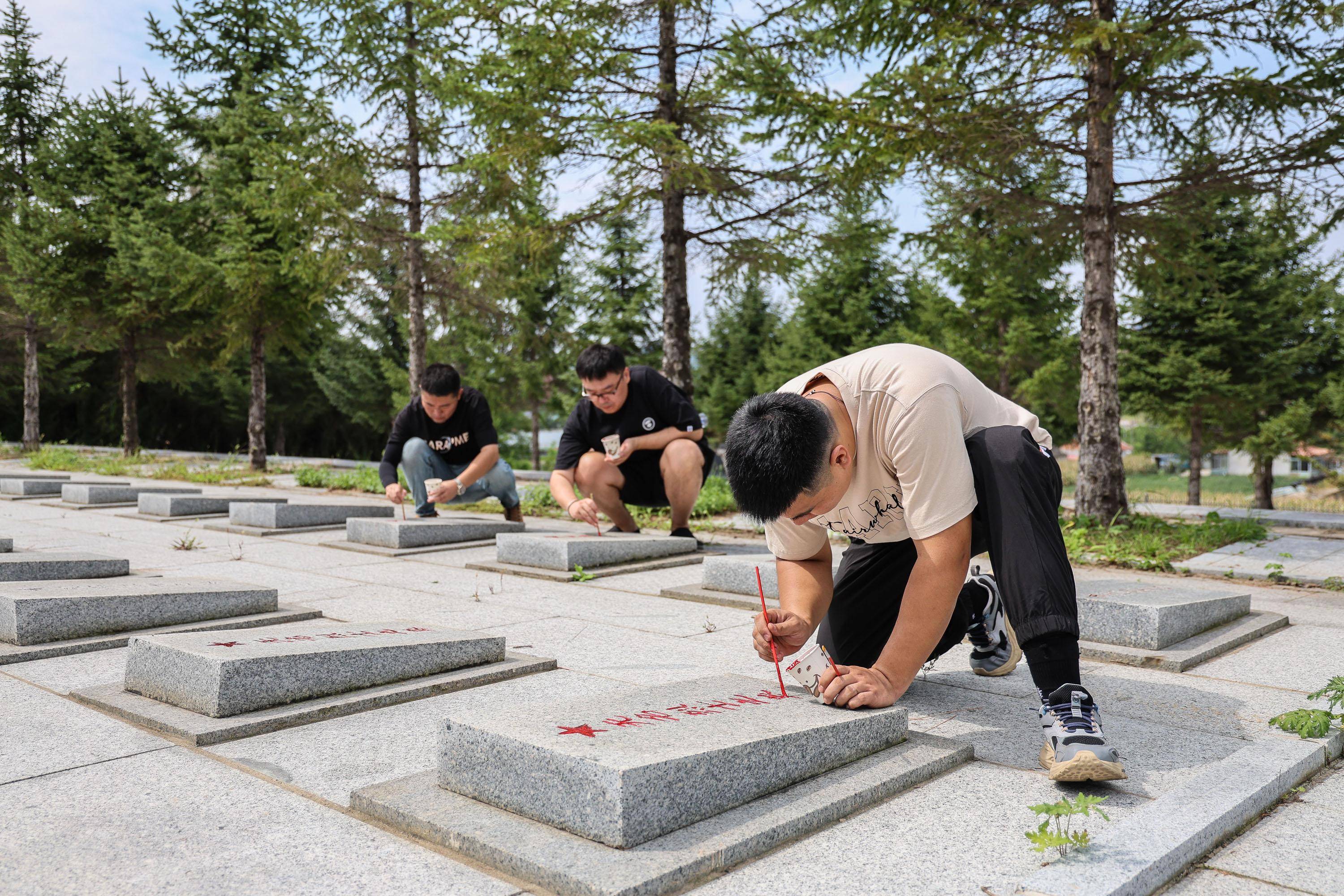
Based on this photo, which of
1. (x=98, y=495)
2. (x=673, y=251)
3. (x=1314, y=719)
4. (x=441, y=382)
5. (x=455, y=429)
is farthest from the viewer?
(x=673, y=251)

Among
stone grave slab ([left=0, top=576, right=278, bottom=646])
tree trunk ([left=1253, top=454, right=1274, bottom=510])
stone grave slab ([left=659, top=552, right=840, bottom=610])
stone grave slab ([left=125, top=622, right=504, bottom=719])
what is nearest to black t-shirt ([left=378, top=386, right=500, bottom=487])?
stone grave slab ([left=659, top=552, right=840, bottom=610])

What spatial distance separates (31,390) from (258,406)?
354 inches

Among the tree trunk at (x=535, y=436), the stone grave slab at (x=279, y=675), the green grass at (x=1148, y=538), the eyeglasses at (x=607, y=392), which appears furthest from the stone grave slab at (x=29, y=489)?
the tree trunk at (x=535, y=436)

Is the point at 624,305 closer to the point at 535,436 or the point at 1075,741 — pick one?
the point at 535,436

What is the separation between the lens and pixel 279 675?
9.61ft

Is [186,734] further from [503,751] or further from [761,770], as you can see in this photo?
[761,770]

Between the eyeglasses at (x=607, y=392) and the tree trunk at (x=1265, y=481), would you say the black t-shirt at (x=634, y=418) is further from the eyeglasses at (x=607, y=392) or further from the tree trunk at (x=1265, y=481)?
the tree trunk at (x=1265, y=481)

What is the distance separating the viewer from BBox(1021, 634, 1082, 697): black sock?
2426 millimetres

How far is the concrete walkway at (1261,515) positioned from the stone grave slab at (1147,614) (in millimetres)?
3860

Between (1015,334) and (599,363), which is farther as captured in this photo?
(1015,334)

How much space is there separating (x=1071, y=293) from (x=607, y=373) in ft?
72.2

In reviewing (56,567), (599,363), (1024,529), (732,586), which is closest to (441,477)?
(599,363)

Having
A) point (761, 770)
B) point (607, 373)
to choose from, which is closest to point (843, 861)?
point (761, 770)

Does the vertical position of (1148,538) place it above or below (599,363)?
below
